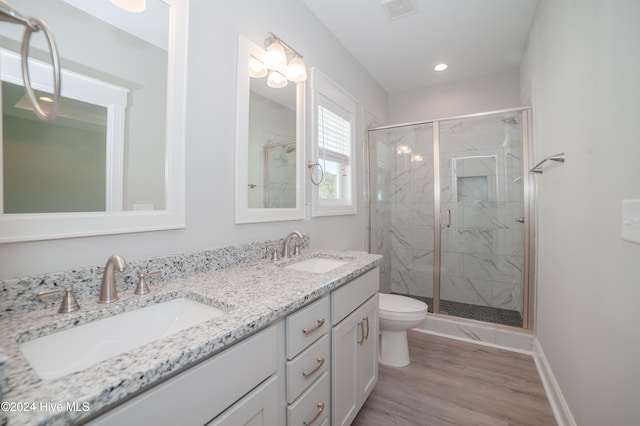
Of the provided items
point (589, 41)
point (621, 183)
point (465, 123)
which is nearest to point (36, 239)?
point (621, 183)

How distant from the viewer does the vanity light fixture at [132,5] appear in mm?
965

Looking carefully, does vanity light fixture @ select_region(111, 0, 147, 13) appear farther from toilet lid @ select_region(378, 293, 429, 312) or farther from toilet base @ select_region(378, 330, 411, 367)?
toilet base @ select_region(378, 330, 411, 367)

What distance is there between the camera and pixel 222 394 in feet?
2.14

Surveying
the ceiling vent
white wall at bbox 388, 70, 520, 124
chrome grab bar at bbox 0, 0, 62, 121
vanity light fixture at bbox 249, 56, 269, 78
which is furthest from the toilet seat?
white wall at bbox 388, 70, 520, 124

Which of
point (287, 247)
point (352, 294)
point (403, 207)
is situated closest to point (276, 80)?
point (287, 247)

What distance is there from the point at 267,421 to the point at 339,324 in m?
0.49

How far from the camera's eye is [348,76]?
98.7 inches

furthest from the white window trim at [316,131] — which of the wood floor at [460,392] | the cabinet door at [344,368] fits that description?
the wood floor at [460,392]

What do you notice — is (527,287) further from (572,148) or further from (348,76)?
(348,76)

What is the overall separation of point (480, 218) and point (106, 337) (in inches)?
118

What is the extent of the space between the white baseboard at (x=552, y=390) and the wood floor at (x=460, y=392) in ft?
0.11

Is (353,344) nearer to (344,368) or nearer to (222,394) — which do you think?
(344,368)

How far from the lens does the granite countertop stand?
0.42 m

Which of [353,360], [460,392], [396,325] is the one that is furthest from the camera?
[396,325]
